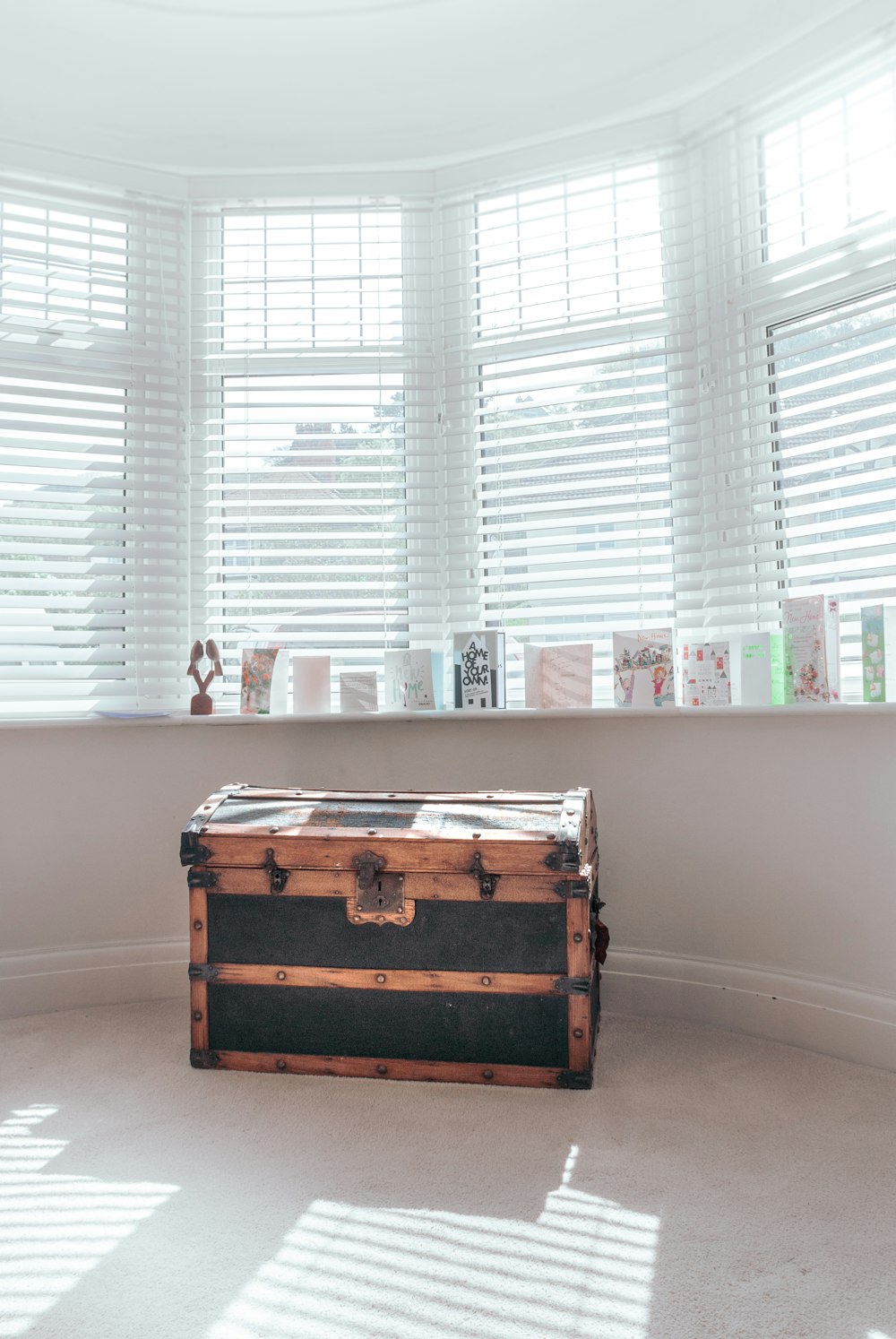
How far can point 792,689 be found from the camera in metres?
2.27

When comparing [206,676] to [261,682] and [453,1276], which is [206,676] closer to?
[261,682]

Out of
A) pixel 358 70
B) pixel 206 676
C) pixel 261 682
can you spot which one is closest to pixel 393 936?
pixel 261 682

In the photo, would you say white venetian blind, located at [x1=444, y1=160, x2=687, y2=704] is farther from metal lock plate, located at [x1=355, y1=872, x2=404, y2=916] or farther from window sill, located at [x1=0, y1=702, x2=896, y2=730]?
metal lock plate, located at [x1=355, y1=872, x2=404, y2=916]

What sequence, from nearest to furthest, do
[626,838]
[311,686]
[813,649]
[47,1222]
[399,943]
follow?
[47,1222] < [399,943] < [813,649] < [626,838] < [311,686]

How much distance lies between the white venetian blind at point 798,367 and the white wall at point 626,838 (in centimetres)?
34

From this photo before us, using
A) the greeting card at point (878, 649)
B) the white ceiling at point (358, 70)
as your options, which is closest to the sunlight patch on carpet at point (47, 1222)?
the greeting card at point (878, 649)

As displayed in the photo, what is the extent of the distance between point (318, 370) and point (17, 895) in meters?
1.79

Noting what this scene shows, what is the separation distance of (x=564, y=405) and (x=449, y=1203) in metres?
2.12

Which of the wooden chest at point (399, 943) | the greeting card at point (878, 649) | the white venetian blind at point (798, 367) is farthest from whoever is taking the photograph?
the white venetian blind at point (798, 367)

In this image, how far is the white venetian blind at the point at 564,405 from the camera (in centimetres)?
269

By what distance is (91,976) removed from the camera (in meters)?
2.63

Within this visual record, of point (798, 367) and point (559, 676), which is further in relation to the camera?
point (559, 676)

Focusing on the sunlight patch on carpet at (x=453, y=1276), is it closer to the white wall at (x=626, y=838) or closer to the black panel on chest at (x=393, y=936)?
the black panel on chest at (x=393, y=936)

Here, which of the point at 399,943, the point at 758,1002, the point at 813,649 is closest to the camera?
the point at 399,943
